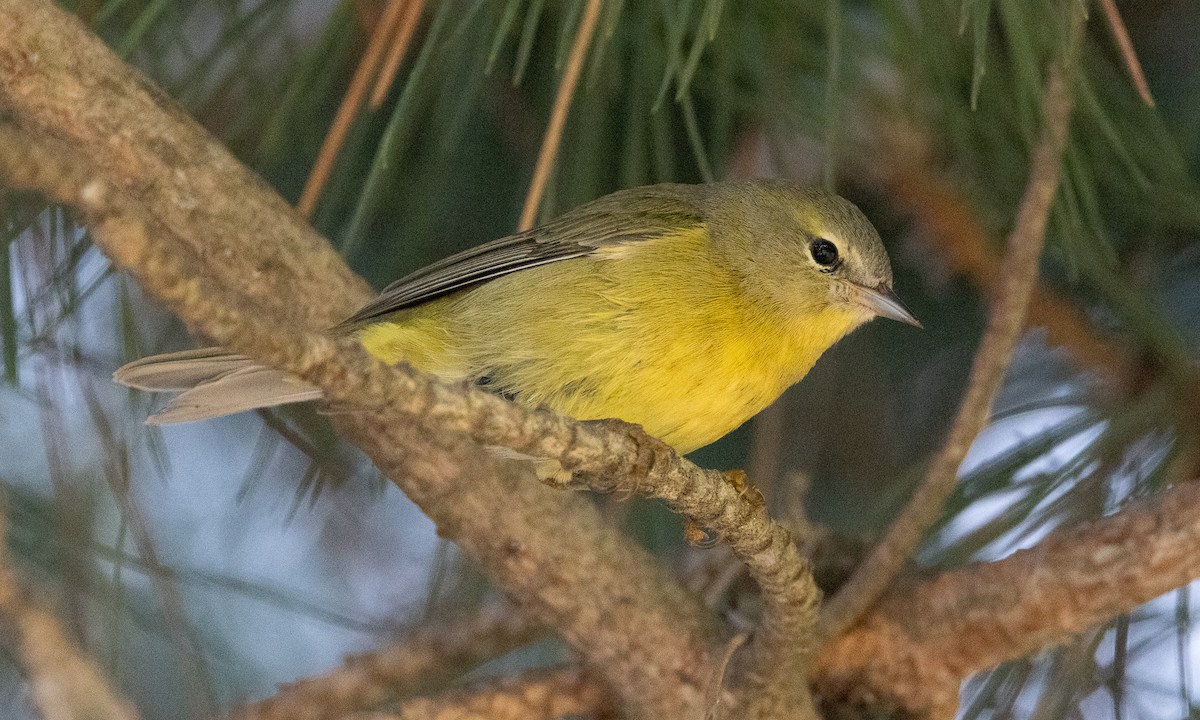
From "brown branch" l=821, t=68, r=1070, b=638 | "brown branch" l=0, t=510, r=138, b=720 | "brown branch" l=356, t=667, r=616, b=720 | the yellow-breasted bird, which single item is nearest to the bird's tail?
the yellow-breasted bird

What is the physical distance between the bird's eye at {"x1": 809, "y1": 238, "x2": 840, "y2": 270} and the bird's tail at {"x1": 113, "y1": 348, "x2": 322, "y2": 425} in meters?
1.06

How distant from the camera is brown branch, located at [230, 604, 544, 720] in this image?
6.46 ft

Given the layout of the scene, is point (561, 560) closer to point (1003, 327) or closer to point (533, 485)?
point (533, 485)

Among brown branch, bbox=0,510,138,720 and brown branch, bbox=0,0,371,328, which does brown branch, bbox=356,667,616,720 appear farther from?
brown branch, bbox=0,510,138,720

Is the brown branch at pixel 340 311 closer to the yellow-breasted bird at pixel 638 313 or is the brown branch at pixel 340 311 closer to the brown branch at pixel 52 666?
the yellow-breasted bird at pixel 638 313

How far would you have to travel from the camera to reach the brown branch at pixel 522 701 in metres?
1.87

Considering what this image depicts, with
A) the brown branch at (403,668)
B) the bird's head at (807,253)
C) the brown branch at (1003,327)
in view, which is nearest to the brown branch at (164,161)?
the brown branch at (403,668)

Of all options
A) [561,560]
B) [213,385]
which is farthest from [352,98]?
[561,560]

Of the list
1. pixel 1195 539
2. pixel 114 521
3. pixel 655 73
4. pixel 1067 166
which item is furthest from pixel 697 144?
pixel 114 521

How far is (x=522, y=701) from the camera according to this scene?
195cm

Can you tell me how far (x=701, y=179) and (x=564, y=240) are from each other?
0.49m

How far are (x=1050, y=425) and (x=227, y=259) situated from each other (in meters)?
1.52

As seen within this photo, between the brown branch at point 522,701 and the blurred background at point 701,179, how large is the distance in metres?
0.32

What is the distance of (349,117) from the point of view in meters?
2.04
